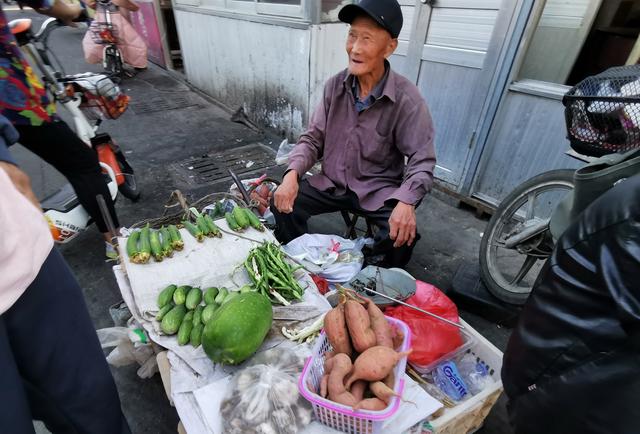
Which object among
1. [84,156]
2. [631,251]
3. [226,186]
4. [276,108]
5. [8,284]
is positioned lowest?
[226,186]

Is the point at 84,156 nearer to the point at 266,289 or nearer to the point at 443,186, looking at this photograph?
the point at 266,289

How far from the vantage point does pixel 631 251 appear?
30.6 inches

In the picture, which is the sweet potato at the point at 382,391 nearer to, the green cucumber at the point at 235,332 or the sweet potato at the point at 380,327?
the sweet potato at the point at 380,327

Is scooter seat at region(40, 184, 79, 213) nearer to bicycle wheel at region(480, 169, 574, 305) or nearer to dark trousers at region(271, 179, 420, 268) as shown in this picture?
dark trousers at region(271, 179, 420, 268)

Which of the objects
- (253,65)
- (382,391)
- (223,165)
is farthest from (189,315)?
(253,65)

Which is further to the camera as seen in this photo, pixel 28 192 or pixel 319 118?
pixel 319 118

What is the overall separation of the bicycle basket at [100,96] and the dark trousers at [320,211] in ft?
7.15

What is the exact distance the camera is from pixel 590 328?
0.87 meters

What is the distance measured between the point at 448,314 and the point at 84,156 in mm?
2940

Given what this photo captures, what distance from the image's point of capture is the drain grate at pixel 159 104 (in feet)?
23.2

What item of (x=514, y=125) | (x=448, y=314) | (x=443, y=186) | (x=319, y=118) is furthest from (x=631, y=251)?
(x=443, y=186)

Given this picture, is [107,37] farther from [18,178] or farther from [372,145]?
[18,178]

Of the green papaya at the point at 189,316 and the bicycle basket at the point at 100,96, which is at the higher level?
the bicycle basket at the point at 100,96

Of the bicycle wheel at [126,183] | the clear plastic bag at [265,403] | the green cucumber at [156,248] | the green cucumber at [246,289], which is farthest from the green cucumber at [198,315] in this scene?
the bicycle wheel at [126,183]
